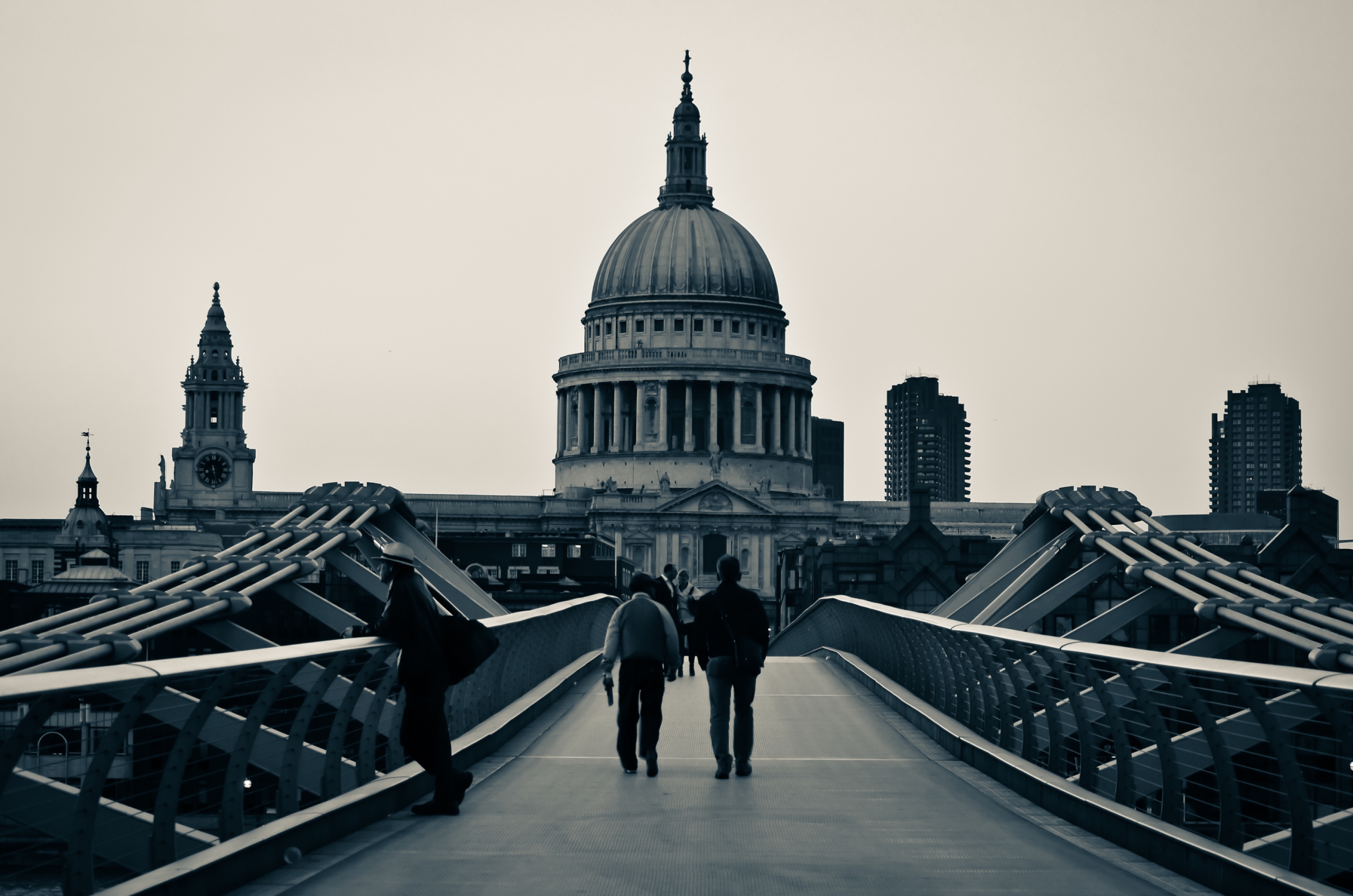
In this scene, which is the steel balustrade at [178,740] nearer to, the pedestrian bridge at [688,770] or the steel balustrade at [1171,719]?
the pedestrian bridge at [688,770]

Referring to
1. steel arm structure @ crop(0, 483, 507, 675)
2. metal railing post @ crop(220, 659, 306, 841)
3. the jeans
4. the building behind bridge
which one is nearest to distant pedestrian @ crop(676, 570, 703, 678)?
steel arm structure @ crop(0, 483, 507, 675)

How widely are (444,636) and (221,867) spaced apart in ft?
10.5

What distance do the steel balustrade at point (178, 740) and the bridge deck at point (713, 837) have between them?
2.03 ft

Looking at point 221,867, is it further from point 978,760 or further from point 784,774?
point 978,760

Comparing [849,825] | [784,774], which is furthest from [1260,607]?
[849,825]

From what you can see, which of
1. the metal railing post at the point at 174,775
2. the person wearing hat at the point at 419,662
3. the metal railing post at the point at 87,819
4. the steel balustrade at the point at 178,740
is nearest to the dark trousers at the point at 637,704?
the steel balustrade at the point at 178,740

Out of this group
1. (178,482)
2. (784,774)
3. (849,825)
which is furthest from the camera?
(178,482)

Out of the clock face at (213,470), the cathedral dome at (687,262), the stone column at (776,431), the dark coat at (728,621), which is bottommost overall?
the dark coat at (728,621)

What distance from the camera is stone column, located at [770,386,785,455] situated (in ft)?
524

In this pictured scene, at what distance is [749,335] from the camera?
A: 162 meters

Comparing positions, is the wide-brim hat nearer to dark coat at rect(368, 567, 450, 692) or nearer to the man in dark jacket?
dark coat at rect(368, 567, 450, 692)

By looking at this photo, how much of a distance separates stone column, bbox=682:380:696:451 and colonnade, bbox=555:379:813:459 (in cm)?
4

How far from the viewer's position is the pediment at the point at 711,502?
143125 millimetres

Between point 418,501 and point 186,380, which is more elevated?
point 186,380
